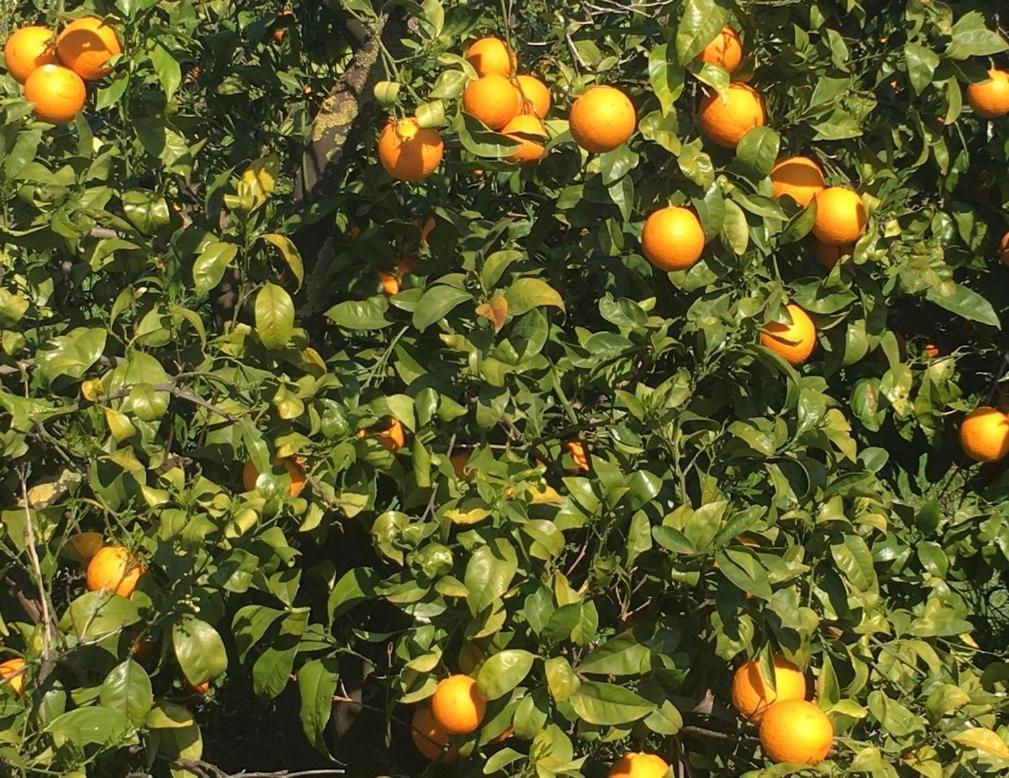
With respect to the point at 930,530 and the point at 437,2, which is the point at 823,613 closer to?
the point at 930,530

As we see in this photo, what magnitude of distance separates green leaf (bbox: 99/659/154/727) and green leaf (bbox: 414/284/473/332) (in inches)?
21.0

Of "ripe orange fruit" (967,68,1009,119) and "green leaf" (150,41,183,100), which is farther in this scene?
"ripe orange fruit" (967,68,1009,119)

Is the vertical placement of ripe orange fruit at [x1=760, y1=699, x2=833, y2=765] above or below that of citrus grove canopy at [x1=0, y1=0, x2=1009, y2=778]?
below

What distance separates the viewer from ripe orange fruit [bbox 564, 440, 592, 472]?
69.6 inches

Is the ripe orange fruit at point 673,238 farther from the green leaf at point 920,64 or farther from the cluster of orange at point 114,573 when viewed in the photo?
the cluster of orange at point 114,573

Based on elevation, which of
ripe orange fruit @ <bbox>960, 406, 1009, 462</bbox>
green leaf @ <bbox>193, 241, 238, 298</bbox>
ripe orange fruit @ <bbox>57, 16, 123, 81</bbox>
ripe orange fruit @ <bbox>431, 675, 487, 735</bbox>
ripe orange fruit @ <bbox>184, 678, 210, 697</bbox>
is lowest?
ripe orange fruit @ <bbox>184, 678, 210, 697</bbox>

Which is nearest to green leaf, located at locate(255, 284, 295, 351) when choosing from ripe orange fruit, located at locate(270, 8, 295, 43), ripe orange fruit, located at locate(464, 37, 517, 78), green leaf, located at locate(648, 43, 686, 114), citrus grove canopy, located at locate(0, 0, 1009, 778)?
citrus grove canopy, located at locate(0, 0, 1009, 778)

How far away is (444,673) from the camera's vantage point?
1587 millimetres

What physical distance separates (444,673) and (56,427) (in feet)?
1.97

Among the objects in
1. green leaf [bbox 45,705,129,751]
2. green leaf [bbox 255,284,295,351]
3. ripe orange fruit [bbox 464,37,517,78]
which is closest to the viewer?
green leaf [bbox 45,705,129,751]

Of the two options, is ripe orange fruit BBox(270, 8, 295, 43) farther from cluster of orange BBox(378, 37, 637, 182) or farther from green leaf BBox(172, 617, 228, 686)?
green leaf BBox(172, 617, 228, 686)

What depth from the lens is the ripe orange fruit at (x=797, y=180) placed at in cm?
171

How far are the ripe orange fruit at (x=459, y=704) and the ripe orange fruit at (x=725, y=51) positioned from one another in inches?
33.1

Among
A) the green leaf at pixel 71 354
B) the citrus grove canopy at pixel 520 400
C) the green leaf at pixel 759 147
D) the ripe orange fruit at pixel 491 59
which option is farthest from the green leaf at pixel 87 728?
the green leaf at pixel 759 147
